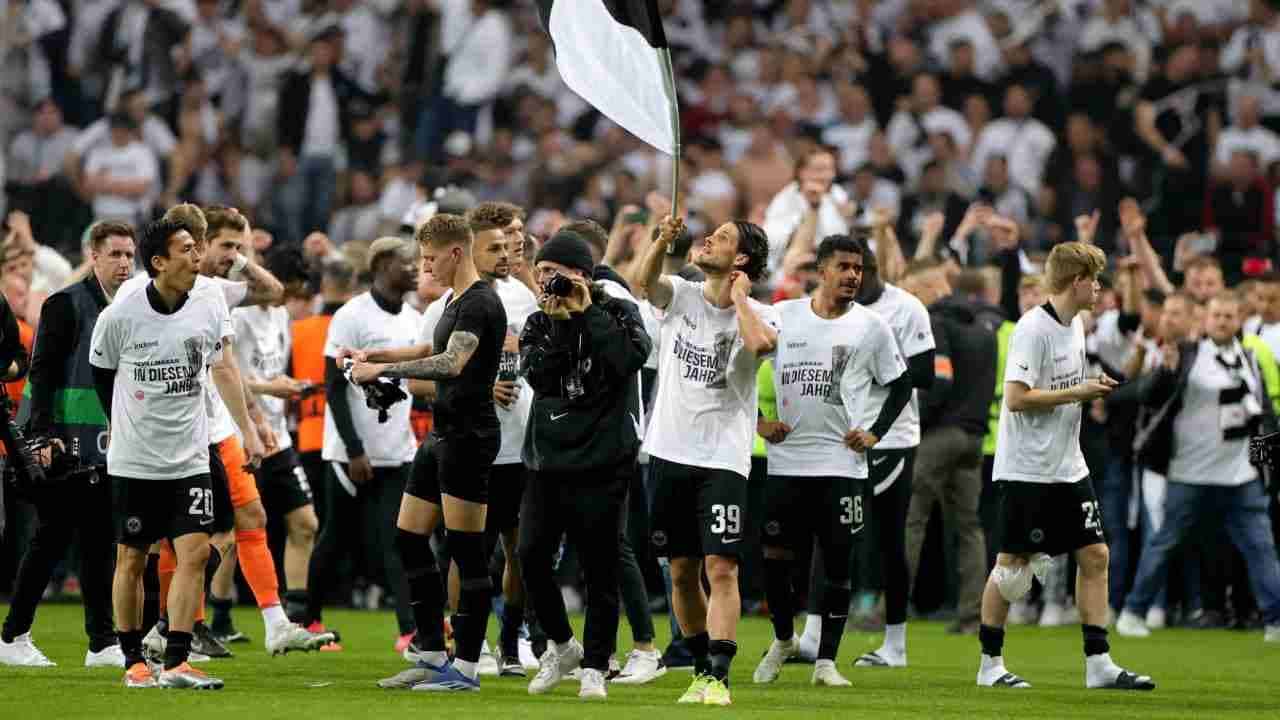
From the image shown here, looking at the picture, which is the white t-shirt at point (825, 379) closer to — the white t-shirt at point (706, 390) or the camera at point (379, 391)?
the white t-shirt at point (706, 390)

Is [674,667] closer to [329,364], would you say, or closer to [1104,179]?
[329,364]

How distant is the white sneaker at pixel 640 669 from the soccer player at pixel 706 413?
71 cm

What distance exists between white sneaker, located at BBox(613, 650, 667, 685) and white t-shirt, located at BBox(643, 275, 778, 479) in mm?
1401

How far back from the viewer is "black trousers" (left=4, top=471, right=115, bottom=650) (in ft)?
41.3

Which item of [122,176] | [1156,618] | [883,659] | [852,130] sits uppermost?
[852,130]

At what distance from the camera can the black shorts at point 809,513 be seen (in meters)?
12.3

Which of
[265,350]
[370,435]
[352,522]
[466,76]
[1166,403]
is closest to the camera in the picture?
[370,435]

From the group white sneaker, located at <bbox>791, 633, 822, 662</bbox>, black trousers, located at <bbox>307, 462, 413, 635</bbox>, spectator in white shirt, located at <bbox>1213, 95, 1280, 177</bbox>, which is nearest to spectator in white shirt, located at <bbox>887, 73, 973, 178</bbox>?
spectator in white shirt, located at <bbox>1213, 95, 1280, 177</bbox>

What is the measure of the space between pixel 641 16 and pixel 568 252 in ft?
4.53

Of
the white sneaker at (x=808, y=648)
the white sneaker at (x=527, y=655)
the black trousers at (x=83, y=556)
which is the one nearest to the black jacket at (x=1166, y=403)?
the white sneaker at (x=808, y=648)

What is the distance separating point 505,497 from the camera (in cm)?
1244

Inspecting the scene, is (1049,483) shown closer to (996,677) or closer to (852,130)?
(996,677)

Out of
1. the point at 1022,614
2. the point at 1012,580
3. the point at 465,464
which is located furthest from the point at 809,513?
the point at 1022,614

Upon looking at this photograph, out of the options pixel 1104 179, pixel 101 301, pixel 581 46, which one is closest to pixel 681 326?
pixel 581 46
